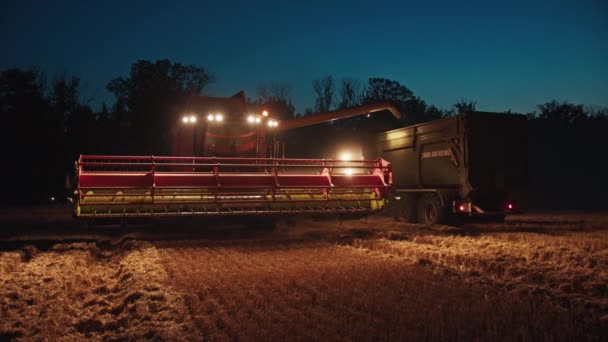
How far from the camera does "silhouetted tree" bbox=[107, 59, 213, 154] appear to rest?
38250mm

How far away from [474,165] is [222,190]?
6.42m

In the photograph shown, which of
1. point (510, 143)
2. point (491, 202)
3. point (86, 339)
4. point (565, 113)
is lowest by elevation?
point (86, 339)

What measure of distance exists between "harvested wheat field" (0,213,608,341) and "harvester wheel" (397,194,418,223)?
16.7ft

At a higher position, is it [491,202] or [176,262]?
[491,202]

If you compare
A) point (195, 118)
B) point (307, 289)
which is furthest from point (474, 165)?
point (307, 289)

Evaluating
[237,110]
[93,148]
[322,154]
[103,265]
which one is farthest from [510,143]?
[93,148]

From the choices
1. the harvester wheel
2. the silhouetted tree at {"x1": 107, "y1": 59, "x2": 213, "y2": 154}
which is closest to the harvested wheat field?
the harvester wheel

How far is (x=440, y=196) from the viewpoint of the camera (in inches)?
532

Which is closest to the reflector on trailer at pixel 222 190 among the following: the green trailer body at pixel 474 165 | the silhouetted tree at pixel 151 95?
the green trailer body at pixel 474 165

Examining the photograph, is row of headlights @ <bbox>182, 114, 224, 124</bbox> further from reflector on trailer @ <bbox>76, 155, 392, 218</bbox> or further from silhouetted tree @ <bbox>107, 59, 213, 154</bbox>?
silhouetted tree @ <bbox>107, 59, 213, 154</bbox>

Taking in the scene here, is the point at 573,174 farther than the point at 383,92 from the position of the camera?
No

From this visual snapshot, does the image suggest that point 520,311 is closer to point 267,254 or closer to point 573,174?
point 267,254

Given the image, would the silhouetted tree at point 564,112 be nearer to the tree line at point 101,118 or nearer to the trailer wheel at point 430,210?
the tree line at point 101,118

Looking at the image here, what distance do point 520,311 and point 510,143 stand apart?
9.49m
